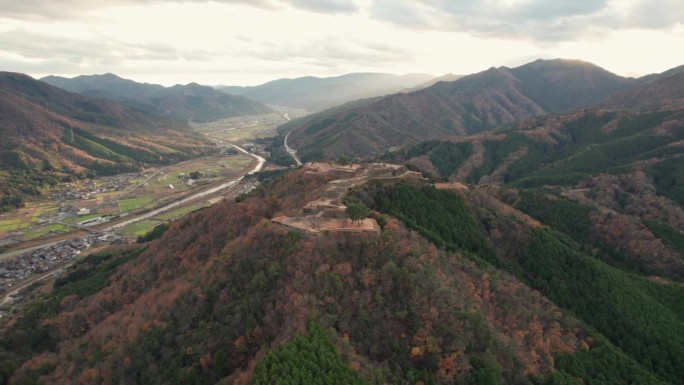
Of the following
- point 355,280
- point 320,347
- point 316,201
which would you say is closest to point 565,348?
point 355,280

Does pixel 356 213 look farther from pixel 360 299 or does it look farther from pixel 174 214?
pixel 174 214

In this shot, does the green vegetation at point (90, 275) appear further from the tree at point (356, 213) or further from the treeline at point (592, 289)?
the treeline at point (592, 289)

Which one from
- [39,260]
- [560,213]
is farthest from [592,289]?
[39,260]

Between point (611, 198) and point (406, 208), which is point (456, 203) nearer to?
point (406, 208)

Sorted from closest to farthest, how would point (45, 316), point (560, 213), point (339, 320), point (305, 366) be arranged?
point (305, 366), point (339, 320), point (45, 316), point (560, 213)

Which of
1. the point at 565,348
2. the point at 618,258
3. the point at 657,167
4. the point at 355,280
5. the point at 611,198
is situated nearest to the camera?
the point at 355,280

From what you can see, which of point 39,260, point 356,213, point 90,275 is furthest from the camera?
point 39,260

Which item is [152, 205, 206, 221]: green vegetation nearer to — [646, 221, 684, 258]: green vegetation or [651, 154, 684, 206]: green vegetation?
[646, 221, 684, 258]: green vegetation
